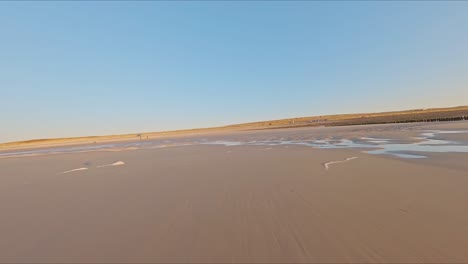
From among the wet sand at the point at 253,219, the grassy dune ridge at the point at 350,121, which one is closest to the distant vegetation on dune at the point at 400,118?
the grassy dune ridge at the point at 350,121

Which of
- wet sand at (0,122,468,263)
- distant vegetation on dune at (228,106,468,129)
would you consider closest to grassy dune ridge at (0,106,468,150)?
distant vegetation on dune at (228,106,468,129)

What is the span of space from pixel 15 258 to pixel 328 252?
4028 mm

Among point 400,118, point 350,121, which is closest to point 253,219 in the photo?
point 400,118

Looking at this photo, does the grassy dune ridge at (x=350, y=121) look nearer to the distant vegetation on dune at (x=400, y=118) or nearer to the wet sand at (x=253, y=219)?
the distant vegetation on dune at (x=400, y=118)

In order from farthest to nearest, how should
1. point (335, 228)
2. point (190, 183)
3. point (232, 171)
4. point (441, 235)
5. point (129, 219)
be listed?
point (232, 171), point (190, 183), point (129, 219), point (335, 228), point (441, 235)

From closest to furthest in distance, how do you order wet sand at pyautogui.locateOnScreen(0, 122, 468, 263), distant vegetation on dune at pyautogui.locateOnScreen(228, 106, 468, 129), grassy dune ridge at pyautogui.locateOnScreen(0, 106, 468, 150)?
wet sand at pyautogui.locateOnScreen(0, 122, 468, 263)
distant vegetation on dune at pyautogui.locateOnScreen(228, 106, 468, 129)
grassy dune ridge at pyautogui.locateOnScreen(0, 106, 468, 150)

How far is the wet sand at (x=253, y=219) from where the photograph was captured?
3.00m

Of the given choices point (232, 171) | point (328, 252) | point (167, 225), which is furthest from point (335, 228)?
point (232, 171)

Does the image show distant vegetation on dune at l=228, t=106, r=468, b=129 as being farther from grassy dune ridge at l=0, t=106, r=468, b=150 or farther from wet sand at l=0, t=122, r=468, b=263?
wet sand at l=0, t=122, r=468, b=263

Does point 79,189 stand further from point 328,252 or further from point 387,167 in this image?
point 387,167

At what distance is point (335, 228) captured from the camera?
3566 millimetres

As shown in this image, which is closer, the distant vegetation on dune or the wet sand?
the wet sand

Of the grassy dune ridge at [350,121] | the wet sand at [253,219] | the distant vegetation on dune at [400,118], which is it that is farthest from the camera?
the grassy dune ridge at [350,121]

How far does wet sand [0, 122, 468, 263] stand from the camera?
3.00 metres
